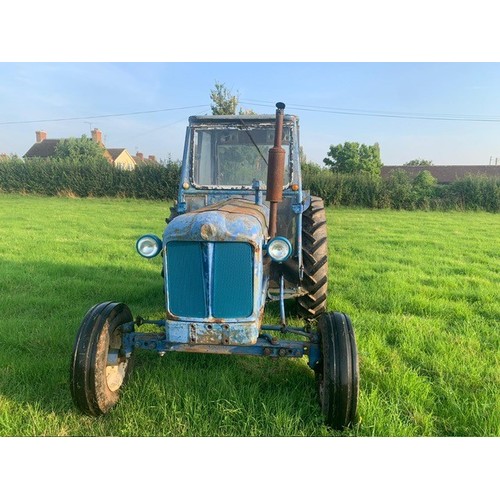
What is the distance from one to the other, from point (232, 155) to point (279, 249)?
1.90m

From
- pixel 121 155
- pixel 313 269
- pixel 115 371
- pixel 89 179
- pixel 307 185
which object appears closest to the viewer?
pixel 115 371

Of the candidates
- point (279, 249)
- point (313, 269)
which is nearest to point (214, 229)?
point (279, 249)

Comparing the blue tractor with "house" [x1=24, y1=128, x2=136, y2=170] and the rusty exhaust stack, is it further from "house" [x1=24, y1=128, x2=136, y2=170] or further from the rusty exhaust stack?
"house" [x1=24, y1=128, x2=136, y2=170]

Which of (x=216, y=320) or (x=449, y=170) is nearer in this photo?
(x=216, y=320)

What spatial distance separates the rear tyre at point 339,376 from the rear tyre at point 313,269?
135 centimetres

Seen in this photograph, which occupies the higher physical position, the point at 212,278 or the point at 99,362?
the point at 212,278

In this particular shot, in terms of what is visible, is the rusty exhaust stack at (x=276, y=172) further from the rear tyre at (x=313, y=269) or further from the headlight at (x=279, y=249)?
the rear tyre at (x=313, y=269)

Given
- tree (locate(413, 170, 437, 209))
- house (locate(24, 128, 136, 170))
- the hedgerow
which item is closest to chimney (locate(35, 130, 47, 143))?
house (locate(24, 128, 136, 170))

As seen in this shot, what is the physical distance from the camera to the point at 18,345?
3.74 meters

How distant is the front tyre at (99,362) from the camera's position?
8.48 feet

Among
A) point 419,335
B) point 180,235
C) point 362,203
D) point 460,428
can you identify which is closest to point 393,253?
point 419,335

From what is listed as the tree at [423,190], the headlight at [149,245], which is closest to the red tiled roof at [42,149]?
the tree at [423,190]

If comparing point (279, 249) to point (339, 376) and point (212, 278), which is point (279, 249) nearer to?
point (212, 278)

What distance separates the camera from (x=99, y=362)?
2682 millimetres
